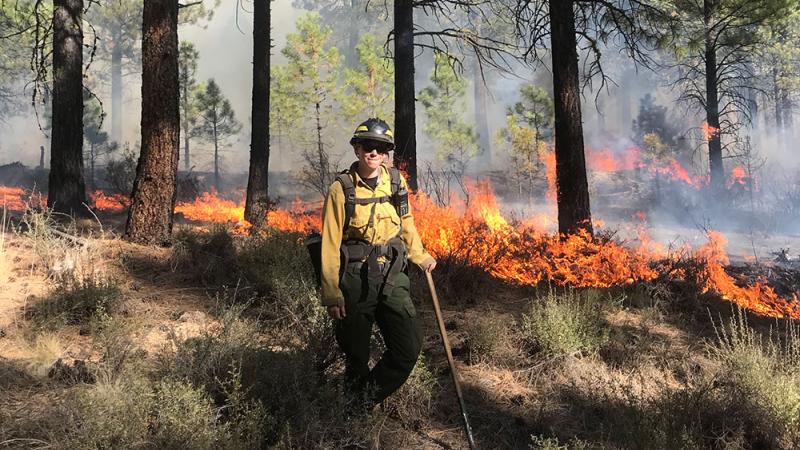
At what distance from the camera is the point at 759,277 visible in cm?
794

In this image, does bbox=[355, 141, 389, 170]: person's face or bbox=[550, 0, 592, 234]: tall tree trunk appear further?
bbox=[550, 0, 592, 234]: tall tree trunk

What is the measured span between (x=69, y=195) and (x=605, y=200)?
23.3 metres

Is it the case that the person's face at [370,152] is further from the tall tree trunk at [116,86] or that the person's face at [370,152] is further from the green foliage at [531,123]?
the tall tree trunk at [116,86]

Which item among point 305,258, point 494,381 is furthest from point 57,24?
point 494,381

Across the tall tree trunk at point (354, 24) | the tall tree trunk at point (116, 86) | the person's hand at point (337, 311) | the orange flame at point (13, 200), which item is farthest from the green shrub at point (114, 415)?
the tall tree trunk at point (354, 24)

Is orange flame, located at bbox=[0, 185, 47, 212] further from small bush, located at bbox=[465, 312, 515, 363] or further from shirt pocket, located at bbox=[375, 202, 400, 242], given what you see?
shirt pocket, located at bbox=[375, 202, 400, 242]

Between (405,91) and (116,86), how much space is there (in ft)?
131

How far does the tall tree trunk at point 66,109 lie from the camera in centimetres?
819

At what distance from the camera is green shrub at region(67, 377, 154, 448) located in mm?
2463

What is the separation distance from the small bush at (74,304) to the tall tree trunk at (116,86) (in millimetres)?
39690

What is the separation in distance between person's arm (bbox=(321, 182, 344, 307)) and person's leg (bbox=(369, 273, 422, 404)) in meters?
0.34

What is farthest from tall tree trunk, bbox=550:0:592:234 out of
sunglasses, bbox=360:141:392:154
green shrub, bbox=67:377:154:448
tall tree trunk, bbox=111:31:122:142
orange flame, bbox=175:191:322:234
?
tall tree trunk, bbox=111:31:122:142

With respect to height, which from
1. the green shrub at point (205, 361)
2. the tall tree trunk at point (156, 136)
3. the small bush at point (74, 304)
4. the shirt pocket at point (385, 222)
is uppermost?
the tall tree trunk at point (156, 136)

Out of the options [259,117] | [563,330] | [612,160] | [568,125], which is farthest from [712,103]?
[563,330]
